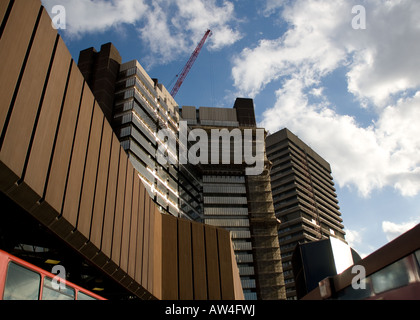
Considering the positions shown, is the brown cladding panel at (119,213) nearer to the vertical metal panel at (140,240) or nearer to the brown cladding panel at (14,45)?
the vertical metal panel at (140,240)

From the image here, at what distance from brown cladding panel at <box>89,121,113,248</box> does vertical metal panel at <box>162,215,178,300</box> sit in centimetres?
994

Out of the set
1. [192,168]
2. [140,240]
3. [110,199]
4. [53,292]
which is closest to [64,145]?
[110,199]

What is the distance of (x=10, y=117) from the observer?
8.41m

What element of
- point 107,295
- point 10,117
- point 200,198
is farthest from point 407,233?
point 200,198

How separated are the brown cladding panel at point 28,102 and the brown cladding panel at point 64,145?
130 cm

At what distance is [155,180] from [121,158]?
43845mm

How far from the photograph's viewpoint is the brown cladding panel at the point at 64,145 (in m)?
10.1

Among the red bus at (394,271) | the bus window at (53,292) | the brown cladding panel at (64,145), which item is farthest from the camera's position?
the red bus at (394,271)

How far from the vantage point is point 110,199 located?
14.6m

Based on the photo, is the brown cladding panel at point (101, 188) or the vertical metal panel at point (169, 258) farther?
the vertical metal panel at point (169, 258)

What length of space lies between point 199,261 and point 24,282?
17.6m

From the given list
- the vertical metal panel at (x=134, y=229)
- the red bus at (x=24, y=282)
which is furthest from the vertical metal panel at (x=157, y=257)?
the red bus at (x=24, y=282)

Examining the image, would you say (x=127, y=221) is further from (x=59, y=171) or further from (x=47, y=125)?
(x=47, y=125)

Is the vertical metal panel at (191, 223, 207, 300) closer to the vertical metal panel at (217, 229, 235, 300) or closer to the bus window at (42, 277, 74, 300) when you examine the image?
the vertical metal panel at (217, 229, 235, 300)
